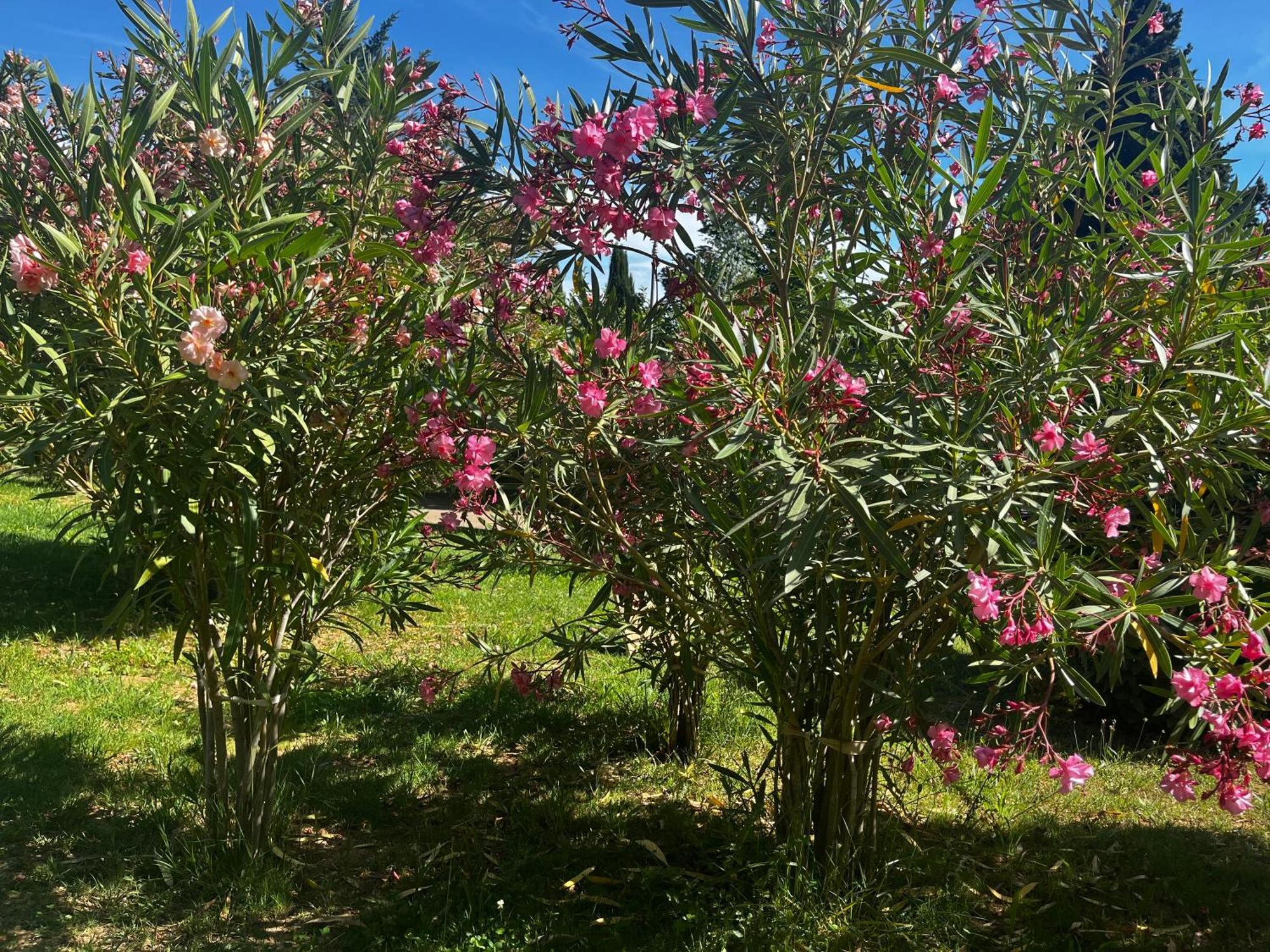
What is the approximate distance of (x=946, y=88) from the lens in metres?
2.28

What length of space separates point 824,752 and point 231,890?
1.78 m

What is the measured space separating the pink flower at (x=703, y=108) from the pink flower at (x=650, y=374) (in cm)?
57

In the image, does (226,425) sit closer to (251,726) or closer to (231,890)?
(251,726)

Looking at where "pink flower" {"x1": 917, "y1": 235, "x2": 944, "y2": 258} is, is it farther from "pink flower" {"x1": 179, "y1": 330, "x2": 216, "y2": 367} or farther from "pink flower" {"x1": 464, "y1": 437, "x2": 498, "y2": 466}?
"pink flower" {"x1": 179, "y1": 330, "x2": 216, "y2": 367}

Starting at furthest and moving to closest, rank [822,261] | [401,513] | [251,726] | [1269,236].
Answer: [401,513], [251,726], [822,261], [1269,236]

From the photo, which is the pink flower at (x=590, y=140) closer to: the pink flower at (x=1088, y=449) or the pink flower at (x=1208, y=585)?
the pink flower at (x=1088, y=449)

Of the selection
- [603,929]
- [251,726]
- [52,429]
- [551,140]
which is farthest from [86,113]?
[603,929]

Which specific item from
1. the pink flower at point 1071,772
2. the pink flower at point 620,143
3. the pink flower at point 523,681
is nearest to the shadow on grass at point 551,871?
the pink flower at point 523,681

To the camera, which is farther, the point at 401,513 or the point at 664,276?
Result: the point at 401,513

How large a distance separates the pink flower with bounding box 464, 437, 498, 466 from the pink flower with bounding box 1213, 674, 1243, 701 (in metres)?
1.61

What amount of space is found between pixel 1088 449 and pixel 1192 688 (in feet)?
1.57

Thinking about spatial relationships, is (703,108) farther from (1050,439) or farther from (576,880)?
(576,880)

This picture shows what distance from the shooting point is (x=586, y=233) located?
7.54 feet

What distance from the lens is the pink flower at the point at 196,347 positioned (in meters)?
2.04
